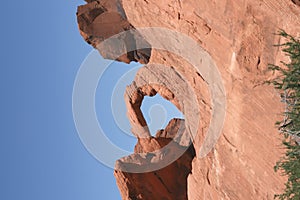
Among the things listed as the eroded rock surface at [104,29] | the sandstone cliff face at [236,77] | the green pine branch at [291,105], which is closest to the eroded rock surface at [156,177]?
the sandstone cliff face at [236,77]

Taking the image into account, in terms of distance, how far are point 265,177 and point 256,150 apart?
39.6 inches

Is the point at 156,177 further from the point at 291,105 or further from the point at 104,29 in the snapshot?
the point at 291,105

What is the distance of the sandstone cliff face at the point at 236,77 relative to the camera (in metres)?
14.7

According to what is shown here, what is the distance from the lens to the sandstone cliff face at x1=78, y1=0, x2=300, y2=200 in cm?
1466

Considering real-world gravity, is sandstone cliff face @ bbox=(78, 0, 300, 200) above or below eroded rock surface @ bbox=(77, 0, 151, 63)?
below

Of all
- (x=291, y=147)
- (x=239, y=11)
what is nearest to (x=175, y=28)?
(x=239, y=11)

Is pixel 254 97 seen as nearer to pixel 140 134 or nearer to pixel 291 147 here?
pixel 291 147

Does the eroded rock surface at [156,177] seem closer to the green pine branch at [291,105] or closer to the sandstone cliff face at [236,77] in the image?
the sandstone cliff face at [236,77]

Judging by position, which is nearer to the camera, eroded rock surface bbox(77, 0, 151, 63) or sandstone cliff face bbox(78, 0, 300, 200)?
sandstone cliff face bbox(78, 0, 300, 200)

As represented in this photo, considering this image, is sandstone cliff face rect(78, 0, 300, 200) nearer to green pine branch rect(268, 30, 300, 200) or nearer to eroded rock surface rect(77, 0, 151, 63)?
green pine branch rect(268, 30, 300, 200)

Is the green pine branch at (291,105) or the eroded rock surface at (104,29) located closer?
the green pine branch at (291,105)

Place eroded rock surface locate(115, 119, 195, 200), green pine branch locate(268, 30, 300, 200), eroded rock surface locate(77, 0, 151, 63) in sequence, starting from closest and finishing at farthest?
green pine branch locate(268, 30, 300, 200) < eroded rock surface locate(115, 119, 195, 200) < eroded rock surface locate(77, 0, 151, 63)

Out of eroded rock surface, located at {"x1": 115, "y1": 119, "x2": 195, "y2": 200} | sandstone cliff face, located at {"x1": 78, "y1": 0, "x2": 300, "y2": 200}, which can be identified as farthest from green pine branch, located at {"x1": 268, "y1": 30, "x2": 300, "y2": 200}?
eroded rock surface, located at {"x1": 115, "y1": 119, "x2": 195, "y2": 200}

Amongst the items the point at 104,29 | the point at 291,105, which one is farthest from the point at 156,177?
the point at 291,105
